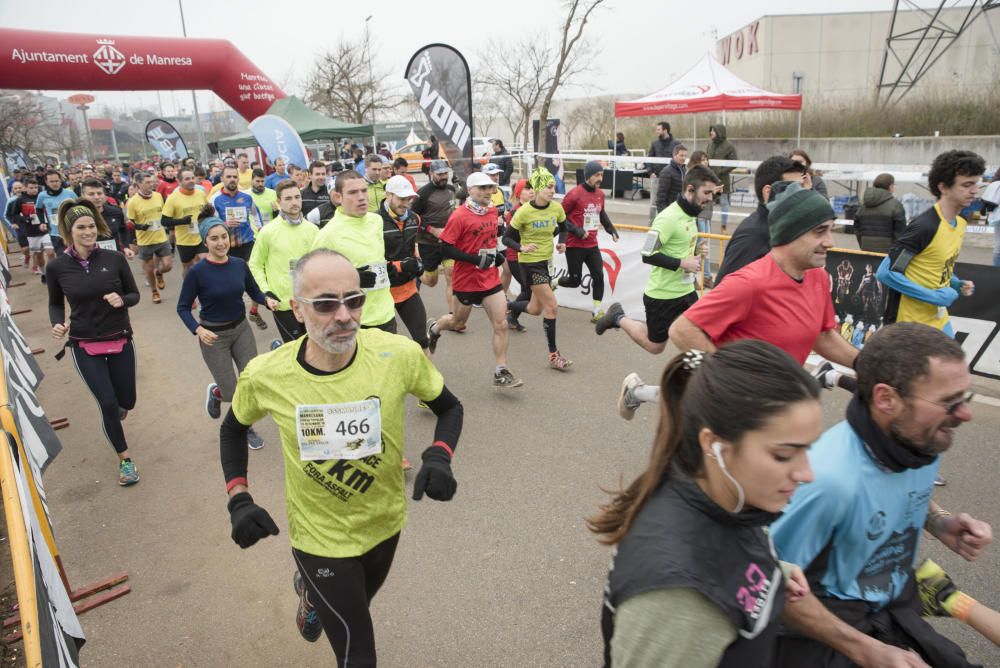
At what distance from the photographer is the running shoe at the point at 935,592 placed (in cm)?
217

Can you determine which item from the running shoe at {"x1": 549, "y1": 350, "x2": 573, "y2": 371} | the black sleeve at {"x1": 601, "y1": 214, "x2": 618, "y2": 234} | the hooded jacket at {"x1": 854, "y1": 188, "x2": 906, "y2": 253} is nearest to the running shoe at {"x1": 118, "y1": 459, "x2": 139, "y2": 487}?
the running shoe at {"x1": 549, "y1": 350, "x2": 573, "y2": 371}

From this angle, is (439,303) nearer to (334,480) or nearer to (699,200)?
(699,200)

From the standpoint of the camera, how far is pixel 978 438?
5328 mm

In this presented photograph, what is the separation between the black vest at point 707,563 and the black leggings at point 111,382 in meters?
4.89

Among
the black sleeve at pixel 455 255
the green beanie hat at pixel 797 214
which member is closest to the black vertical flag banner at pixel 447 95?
the black sleeve at pixel 455 255

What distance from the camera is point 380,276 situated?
17.6 feet

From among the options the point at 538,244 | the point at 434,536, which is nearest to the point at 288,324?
the point at 434,536

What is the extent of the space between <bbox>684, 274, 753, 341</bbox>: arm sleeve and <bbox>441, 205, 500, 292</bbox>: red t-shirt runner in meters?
3.65

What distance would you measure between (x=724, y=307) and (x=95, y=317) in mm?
4591

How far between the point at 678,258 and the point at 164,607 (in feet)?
14.6

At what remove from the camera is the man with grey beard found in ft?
8.28

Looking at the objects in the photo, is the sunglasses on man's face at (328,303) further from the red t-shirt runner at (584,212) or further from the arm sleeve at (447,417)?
the red t-shirt runner at (584,212)

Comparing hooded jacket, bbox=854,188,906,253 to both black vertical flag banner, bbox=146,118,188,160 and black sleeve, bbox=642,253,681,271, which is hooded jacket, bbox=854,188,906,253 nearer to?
black sleeve, bbox=642,253,681,271

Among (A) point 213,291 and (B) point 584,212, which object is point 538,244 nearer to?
(B) point 584,212
